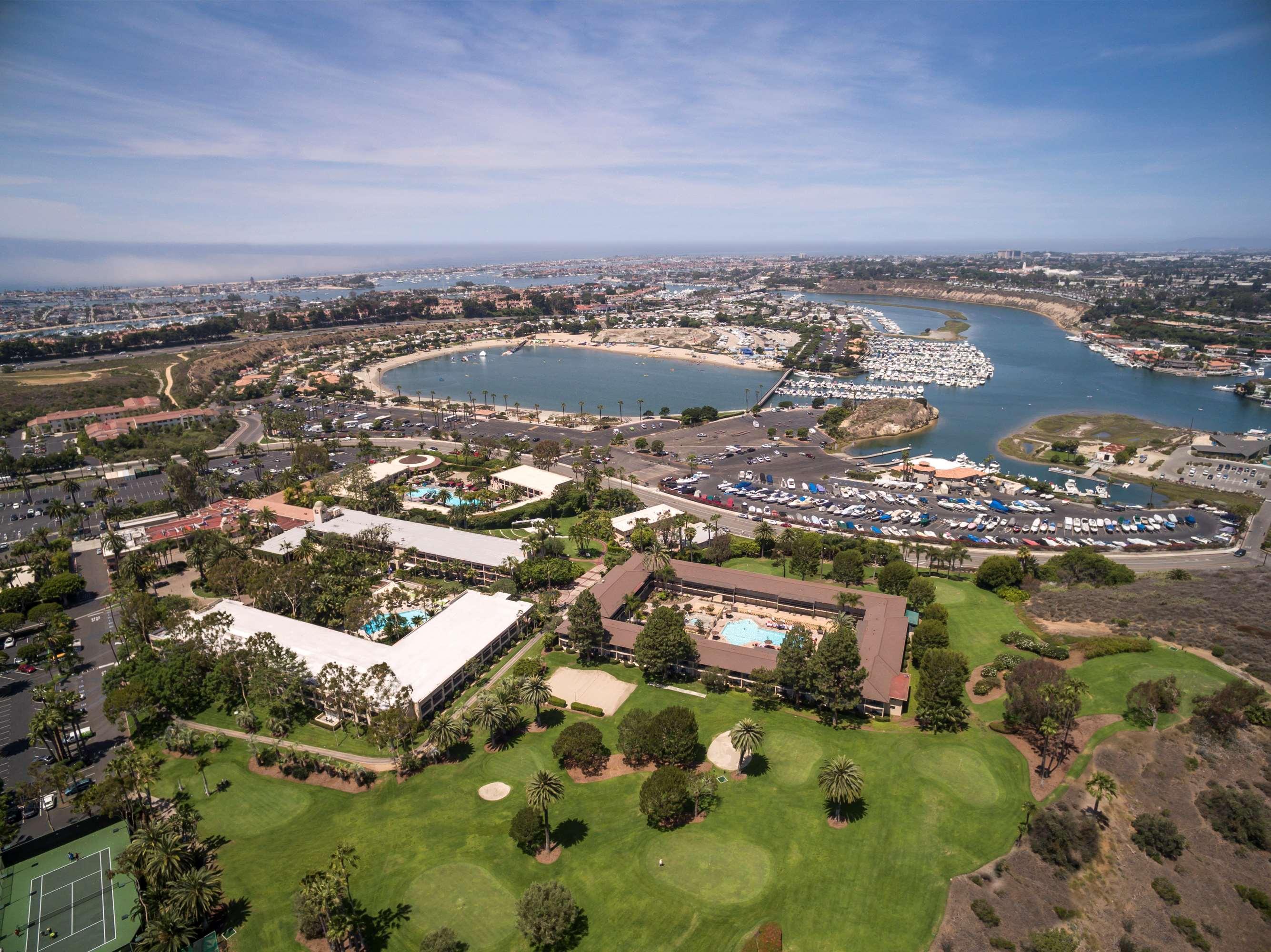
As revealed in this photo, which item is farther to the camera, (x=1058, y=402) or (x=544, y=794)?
(x=1058, y=402)

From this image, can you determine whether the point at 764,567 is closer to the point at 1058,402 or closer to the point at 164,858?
the point at 164,858

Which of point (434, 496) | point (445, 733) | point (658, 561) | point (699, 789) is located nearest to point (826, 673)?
point (699, 789)

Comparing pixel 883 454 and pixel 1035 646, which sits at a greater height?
pixel 1035 646

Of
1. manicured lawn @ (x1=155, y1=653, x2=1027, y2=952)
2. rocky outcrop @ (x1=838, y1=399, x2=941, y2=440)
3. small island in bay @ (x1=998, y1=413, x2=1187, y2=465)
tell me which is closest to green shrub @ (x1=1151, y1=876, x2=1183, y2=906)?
manicured lawn @ (x1=155, y1=653, x2=1027, y2=952)

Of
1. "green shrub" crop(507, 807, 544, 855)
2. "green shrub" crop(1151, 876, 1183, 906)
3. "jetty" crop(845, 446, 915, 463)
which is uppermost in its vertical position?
"green shrub" crop(1151, 876, 1183, 906)

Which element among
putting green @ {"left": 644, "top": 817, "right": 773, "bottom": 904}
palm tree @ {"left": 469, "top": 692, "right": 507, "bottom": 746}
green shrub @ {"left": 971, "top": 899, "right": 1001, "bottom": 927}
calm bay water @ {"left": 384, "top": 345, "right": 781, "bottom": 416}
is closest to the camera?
green shrub @ {"left": 971, "top": 899, "right": 1001, "bottom": 927}

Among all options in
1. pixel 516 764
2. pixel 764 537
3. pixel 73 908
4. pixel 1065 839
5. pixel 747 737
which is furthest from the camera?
pixel 764 537

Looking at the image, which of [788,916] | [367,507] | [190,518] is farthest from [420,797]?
[190,518]

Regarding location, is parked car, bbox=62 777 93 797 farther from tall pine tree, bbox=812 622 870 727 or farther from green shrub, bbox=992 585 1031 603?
green shrub, bbox=992 585 1031 603
